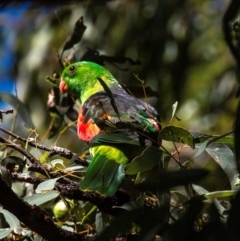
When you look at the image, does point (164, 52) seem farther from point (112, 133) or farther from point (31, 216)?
point (31, 216)

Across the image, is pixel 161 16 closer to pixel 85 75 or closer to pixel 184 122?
pixel 184 122

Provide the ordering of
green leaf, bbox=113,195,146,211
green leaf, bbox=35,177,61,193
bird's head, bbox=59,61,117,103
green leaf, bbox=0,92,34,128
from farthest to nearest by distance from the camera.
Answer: bird's head, bbox=59,61,117,103, green leaf, bbox=0,92,34,128, green leaf, bbox=35,177,61,193, green leaf, bbox=113,195,146,211

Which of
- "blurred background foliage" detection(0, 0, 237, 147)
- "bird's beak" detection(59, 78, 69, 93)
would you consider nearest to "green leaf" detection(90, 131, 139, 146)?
"bird's beak" detection(59, 78, 69, 93)

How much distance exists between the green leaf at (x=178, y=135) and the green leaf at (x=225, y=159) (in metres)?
0.19

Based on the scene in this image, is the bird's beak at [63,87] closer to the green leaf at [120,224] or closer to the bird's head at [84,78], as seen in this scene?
the bird's head at [84,78]

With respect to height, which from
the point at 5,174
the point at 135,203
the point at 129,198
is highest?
the point at 5,174

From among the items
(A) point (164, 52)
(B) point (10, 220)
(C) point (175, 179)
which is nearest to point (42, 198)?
(B) point (10, 220)

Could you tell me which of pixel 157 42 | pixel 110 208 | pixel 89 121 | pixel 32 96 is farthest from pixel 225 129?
pixel 110 208

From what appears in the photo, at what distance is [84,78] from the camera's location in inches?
160

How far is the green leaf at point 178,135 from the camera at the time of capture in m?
2.23

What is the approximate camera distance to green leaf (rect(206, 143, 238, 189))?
2340mm

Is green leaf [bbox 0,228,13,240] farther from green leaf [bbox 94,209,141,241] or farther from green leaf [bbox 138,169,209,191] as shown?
green leaf [bbox 138,169,209,191]

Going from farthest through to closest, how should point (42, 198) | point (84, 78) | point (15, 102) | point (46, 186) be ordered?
point (84, 78), point (15, 102), point (42, 198), point (46, 186)

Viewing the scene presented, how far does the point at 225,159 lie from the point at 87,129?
35.1 inches
